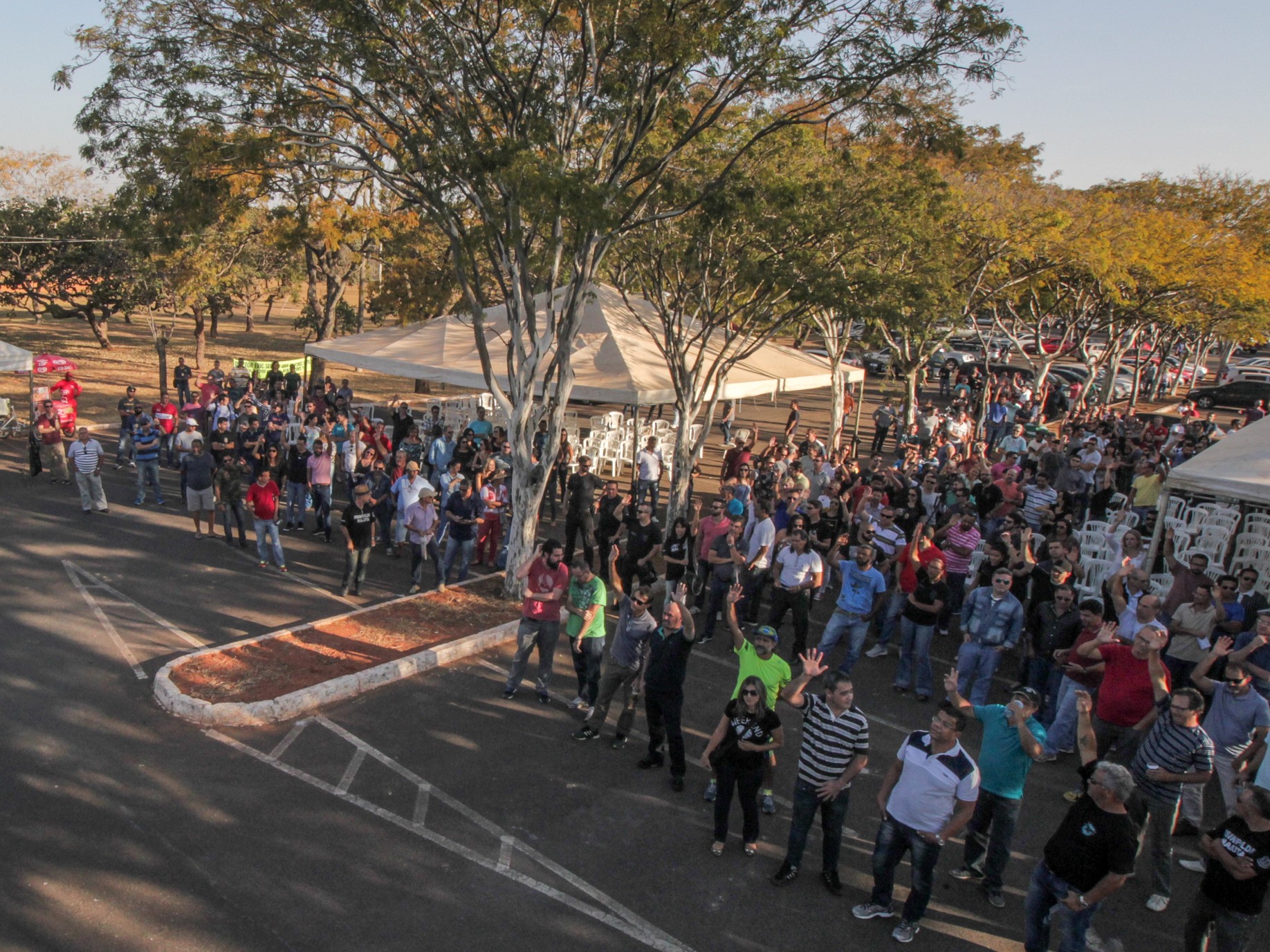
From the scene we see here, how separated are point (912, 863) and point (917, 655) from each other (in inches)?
147

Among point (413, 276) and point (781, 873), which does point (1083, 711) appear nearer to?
point (781, 873)

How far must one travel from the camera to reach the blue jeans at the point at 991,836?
600 centimetres

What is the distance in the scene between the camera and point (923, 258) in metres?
18.1

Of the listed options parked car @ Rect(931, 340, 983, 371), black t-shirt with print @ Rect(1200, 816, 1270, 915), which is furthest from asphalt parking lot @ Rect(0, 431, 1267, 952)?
parked car @ Rect(931, 340, 983, 371)

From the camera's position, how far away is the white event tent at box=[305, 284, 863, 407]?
15.2 meters

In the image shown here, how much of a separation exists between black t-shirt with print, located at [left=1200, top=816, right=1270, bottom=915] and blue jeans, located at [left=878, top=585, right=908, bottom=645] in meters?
4.76

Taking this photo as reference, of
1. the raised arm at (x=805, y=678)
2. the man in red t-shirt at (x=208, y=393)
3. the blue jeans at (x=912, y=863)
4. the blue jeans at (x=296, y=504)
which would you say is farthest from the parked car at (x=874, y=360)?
the blue jeans at (x=912, y=863)

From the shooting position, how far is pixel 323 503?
44.9 feet

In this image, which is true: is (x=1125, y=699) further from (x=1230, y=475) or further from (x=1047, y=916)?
(x=1230, y=475)

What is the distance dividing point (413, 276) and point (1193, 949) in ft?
81.7

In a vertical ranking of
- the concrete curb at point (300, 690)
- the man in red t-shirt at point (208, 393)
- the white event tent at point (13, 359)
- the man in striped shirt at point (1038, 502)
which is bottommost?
the concrete curb at point (300, 690)

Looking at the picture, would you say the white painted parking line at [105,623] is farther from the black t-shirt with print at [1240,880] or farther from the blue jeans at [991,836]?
the black t-shirt with print at [1240,880]

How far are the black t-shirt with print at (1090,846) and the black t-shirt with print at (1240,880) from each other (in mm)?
446

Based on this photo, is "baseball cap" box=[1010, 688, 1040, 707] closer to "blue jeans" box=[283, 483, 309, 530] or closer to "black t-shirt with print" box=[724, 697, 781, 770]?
"black t-shirt with print" box=[724, 697, 781, 770]
